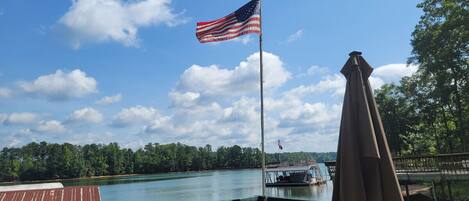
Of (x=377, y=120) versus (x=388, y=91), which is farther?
(x=388, y=91)

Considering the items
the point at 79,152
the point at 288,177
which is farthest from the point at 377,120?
the point at 79,152

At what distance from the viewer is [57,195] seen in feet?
35.6

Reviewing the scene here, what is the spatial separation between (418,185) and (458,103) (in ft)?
39.9

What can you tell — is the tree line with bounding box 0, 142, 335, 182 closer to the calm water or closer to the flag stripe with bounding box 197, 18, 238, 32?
the calm water

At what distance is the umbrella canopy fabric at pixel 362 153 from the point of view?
5.81m

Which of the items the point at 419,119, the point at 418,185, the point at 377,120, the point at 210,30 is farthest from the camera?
the point at 419,119

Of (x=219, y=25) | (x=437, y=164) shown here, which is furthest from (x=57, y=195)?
(x=437, y=164)

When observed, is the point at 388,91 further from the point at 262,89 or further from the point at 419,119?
the point at 262,89

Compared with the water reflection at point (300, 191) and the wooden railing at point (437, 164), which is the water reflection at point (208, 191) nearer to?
the water reflection at point (300, 191)

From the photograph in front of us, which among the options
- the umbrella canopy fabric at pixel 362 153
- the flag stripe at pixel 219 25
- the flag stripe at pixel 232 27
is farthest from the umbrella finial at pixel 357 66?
the flag stripe at pixel 219 25

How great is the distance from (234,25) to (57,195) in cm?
630

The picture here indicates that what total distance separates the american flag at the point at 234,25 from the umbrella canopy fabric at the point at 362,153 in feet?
17.2

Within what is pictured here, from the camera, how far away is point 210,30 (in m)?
11.6

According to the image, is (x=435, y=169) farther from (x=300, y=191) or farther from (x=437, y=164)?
(x=300, y=191)
